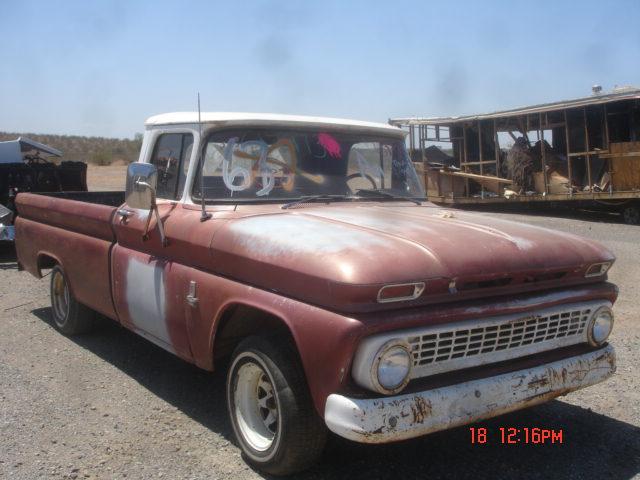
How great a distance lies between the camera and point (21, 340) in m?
5.79

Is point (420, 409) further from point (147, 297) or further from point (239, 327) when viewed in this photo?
point (147, 297)

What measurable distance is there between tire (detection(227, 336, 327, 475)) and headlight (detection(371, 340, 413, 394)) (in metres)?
0.42

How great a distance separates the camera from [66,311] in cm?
584

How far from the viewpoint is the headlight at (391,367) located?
277 centimetres

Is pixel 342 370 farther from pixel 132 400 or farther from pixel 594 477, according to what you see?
pixel 132 400

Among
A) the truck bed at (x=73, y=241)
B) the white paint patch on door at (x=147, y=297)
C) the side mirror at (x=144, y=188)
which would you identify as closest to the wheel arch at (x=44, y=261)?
the truck bed at (x=73, y=241)

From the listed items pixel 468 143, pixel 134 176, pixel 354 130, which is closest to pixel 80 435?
pixel 134 176

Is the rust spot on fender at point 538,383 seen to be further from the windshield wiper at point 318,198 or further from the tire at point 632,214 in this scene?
the tire at point 632,214

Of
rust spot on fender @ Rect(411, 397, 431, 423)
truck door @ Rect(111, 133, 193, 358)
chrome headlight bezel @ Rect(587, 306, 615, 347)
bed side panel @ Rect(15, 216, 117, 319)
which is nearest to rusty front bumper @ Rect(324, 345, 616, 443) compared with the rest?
rust spot on fender @ Rect(411, 397, 431, 423)

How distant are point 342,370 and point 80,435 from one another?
6.16 feet

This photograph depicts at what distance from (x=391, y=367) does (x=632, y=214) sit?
13.6 metres

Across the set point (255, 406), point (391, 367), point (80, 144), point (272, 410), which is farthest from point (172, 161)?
point (80, 144)

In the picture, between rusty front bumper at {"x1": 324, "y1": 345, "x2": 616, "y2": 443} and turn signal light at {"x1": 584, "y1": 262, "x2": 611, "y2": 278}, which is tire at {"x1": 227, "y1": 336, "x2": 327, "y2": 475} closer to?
rusty front bumper at {"x1": 324, "y1": 345, "x2": 616, "y2": 443}
